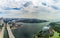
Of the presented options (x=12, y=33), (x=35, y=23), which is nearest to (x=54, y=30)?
(x=35, y=23)

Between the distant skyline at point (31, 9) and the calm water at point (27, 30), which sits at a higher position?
the distant skyline at point (31, 9)

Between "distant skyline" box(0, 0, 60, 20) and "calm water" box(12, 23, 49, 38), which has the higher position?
"distant skyline" box(0, 0, 60, 20)

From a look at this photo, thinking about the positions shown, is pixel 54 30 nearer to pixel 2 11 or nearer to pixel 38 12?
pixel 38 12

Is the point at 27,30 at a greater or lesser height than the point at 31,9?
lesser
